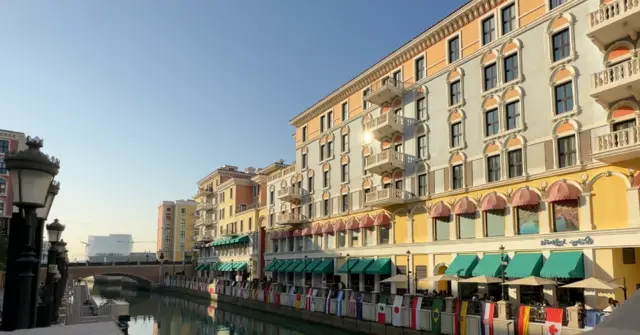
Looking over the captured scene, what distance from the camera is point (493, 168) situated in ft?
87.2

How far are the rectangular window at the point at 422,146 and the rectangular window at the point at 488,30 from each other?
6.75 meters

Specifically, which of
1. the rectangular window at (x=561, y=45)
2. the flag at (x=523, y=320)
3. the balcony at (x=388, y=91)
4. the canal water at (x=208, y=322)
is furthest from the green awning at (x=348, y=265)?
the rectangular window at (x=561, y=45)

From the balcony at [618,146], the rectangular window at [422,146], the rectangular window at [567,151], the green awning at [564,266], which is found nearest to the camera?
the balcony at [618,146]

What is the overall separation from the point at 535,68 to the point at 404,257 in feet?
46.0

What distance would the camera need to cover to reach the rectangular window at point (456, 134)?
95.0ft

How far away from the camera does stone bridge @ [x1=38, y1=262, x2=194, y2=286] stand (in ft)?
245

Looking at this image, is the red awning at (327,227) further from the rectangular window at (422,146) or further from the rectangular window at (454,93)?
the rectangular window at (454,93)

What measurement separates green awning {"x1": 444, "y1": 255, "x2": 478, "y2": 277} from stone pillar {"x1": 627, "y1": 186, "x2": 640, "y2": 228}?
26.9 ft

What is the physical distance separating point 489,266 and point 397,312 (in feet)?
16.6

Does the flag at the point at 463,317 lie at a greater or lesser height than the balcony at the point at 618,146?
lesser

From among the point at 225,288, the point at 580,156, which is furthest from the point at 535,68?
the point at 225,288

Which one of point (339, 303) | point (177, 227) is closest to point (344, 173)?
point (339, 303)

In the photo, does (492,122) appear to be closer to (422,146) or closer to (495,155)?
(495,155)

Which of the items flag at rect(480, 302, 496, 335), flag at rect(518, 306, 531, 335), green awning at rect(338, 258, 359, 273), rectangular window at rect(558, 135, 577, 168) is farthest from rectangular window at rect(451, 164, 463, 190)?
green awning at rect(338, 258, 359, 273)
